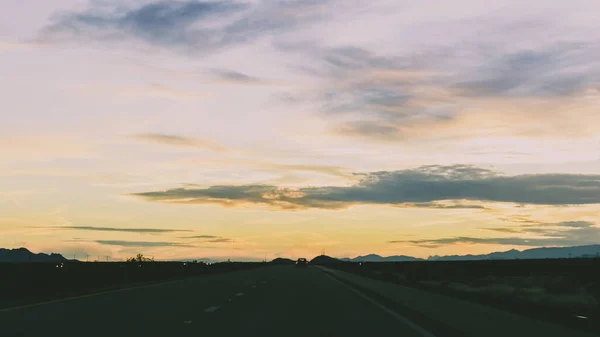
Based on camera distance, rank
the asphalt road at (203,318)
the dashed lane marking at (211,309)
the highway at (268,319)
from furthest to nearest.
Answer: the dashed lane marking at (211,309), the asphalt road at (203,318), the highway at (268,319)

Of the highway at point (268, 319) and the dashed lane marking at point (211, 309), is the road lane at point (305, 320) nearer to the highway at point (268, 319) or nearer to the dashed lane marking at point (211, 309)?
the highway at point (268, 319)

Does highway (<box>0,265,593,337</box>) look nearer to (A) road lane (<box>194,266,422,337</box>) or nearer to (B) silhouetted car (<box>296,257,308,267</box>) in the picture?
(A) road lane (<box>194,266,422,337</box>)

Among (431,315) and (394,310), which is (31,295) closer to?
(394,310)

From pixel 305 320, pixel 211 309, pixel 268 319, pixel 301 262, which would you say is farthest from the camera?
pixel 301 262

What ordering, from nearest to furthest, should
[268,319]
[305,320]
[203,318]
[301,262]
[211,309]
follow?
[305,320] < [268,319] < [203,318] < [211,309] < [301,262]

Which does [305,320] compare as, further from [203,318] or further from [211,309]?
[211,309]

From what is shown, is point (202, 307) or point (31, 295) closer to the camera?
point (202, 307)

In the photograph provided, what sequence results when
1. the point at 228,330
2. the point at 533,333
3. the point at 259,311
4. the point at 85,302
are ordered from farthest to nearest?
1. the point at 85,302
2. the point at 259,311
3. the point at 228,330
4. the point at 533,333

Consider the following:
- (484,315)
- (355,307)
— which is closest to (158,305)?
(355,307)

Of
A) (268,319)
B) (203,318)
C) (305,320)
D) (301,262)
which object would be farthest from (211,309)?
(301,262)

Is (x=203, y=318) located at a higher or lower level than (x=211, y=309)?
lower

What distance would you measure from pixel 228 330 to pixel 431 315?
557 centimetres

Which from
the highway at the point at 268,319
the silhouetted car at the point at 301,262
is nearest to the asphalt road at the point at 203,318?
the highway at the point at 268,319

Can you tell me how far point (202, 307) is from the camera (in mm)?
24766
